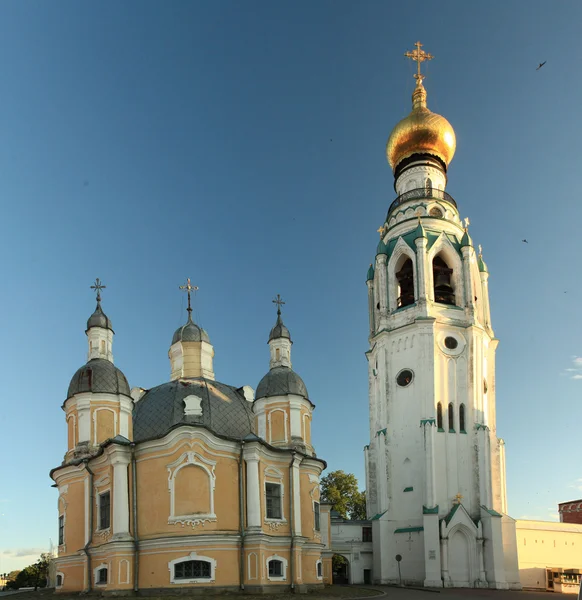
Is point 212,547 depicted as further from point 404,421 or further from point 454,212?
point 454,212

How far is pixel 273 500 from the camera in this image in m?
24.5

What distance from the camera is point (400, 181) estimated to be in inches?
1547

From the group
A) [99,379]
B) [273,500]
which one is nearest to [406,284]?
[273,500]

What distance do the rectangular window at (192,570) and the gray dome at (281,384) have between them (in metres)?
7.25

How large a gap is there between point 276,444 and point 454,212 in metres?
17.9

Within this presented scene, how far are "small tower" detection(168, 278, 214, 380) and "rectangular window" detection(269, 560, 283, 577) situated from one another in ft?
31.2

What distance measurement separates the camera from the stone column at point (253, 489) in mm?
22938

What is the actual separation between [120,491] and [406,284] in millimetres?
19426

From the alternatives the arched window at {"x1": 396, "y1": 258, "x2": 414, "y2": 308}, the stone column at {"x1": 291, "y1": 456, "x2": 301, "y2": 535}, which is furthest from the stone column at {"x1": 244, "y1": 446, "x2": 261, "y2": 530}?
the arched window at {"x1": 396, "y1": 258, "x2": 414, "y2": 308}

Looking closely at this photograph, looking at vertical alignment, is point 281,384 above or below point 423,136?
below

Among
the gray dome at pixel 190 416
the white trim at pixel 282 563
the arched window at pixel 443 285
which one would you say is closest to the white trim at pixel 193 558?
the white trim at pixel 282 563

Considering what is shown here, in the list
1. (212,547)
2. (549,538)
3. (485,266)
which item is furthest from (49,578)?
(485,266)

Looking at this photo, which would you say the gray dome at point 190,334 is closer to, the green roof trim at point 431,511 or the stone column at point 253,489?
the stone column at point 253,489

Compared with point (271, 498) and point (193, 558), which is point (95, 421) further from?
point (271, 498)
